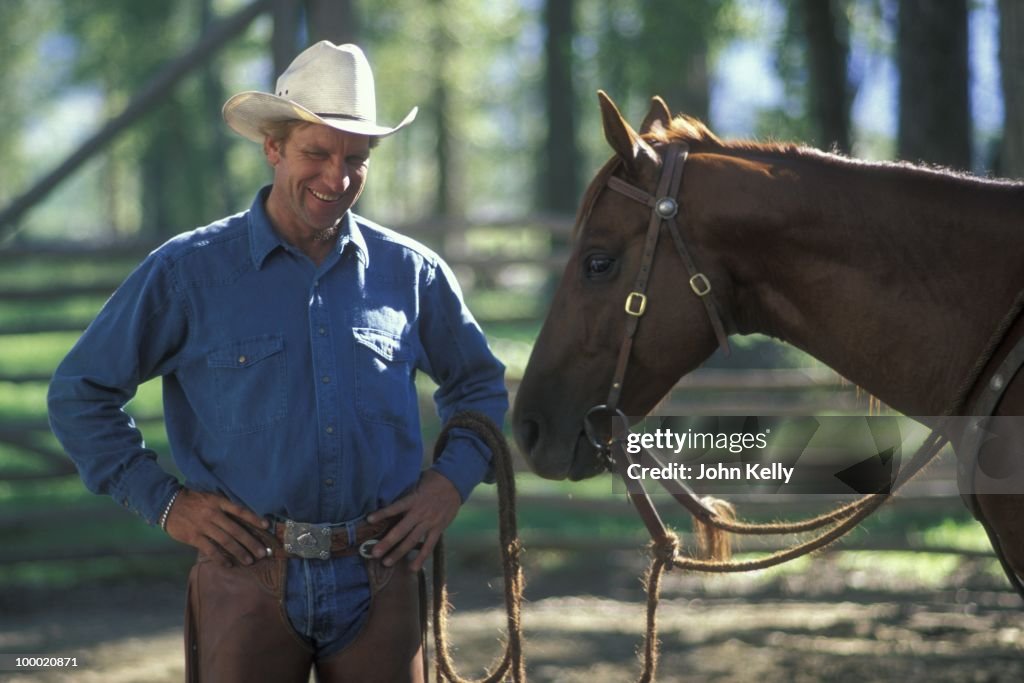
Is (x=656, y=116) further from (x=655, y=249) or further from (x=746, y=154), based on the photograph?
(x=655, y=249)

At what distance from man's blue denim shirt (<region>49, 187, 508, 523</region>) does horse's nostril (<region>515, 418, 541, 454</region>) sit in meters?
0.36

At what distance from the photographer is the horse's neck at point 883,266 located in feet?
8.82

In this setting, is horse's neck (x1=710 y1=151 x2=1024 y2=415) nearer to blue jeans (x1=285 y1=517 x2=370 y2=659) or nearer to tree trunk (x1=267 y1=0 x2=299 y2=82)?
blue jeans (x1=285 y1=517 x2=370 y2=659)

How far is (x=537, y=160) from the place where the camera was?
24859 millimetres

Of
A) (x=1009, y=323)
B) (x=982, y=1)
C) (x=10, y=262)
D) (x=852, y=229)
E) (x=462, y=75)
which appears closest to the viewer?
(x=1009, y=323)

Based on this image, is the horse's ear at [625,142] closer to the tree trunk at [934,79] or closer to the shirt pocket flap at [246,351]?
the shirt pocket flap at [246,351]

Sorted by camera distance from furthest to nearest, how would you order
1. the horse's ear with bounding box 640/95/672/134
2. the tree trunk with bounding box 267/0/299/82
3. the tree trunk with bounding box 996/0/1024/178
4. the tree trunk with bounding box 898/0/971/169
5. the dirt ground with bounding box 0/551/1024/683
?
the tree trunk with bounding box 898/0/971/169
the tree trunk with bounding box 267/0/299/82
the dirt ground with bounding box 0/551/1024/683
the tree trunk with bounding box 996/0/1024/178
the horse's ear with bounding box 640/95/672/134

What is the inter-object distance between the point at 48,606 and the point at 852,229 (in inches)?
224

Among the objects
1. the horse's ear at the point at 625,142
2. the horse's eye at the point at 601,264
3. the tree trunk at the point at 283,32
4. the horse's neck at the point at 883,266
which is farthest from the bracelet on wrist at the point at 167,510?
the tree trunk at the point at 283,32

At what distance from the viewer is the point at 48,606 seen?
267 inches

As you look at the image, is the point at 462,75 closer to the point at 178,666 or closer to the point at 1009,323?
the point at 178,666

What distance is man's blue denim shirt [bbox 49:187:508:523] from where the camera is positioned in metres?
2.61

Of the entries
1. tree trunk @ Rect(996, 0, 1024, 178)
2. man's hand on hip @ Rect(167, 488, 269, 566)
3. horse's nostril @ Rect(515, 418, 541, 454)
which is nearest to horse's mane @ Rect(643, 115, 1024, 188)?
horse's nostril @ Rect(515, 418, 541, 454)

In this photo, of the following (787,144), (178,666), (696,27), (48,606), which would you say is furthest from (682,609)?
(696,27)
